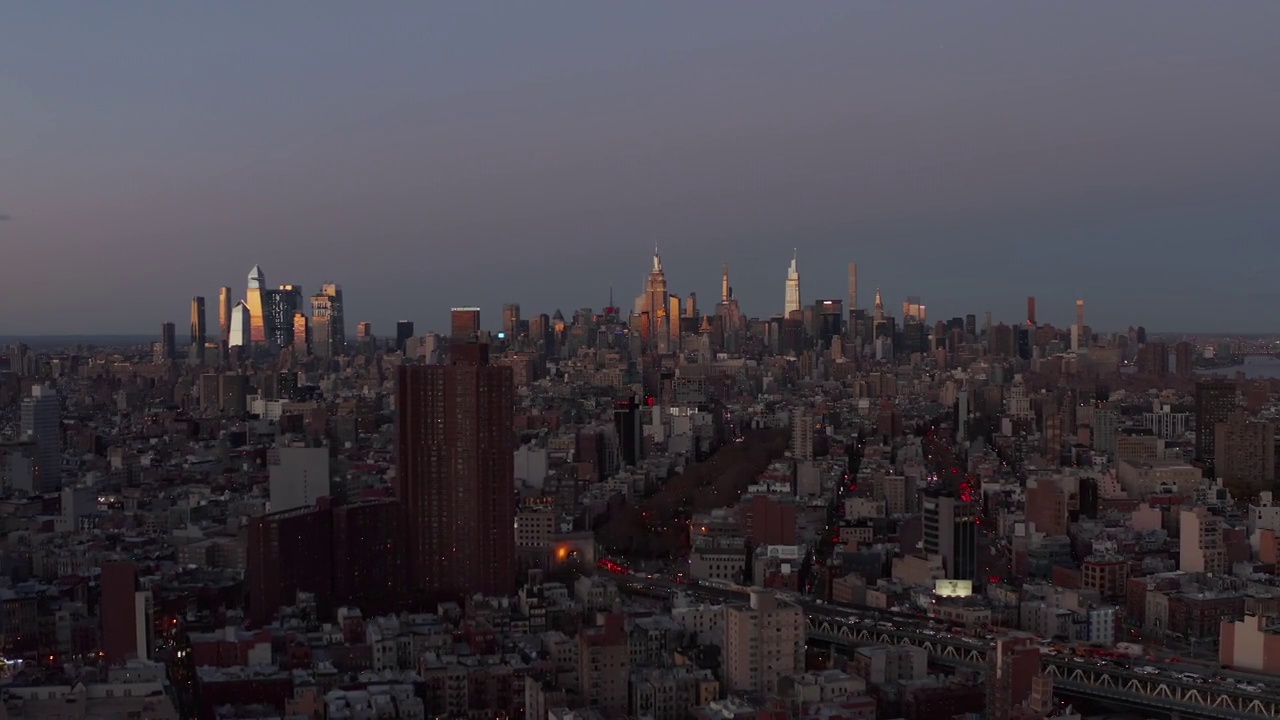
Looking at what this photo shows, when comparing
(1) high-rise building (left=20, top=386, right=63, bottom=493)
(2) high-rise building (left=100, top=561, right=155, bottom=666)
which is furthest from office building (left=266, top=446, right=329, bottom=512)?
(2) high-rise building (left=100, top=561, right=155, bottom=666)

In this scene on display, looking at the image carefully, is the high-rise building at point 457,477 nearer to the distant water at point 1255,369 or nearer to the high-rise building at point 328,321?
the distant water at point 1255,369

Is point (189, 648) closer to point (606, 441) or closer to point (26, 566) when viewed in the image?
point (26, 566)

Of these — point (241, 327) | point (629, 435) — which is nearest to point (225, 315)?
point (241, 327)

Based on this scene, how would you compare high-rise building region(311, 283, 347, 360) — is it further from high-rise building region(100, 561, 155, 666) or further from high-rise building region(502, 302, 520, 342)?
high-rise building region(100, 561, 155, 666)

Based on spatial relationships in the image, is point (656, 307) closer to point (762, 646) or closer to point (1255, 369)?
Result: point (1255, 369)

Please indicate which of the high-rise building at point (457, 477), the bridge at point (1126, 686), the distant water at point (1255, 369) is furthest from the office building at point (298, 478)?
the distant water at point (1255, 369)

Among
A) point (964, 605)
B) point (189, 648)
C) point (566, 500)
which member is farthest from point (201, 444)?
point (964, 605)
